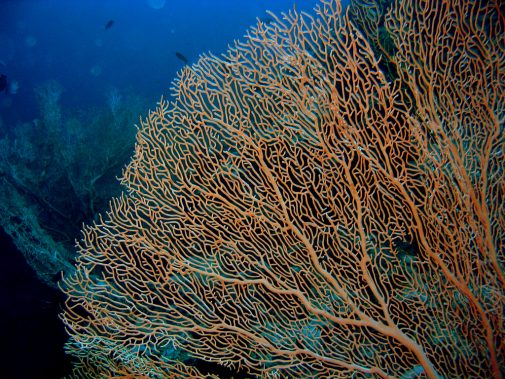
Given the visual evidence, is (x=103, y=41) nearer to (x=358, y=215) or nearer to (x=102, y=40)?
(x=102, y=40)

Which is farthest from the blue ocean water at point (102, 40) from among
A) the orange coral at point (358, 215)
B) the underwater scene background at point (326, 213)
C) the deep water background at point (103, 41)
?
the orange coral at point (358, 215)

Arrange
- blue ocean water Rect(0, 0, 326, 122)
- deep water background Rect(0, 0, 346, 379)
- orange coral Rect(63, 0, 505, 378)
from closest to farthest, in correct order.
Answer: orange coral Rect(63, 0, 505, 378)
deep water background Rect(0, 0, 346, 379)
blue ocean water Rect(0, 0, 326, 122)

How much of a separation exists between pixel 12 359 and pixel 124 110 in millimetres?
6278

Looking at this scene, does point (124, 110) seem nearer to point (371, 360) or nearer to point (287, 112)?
point (287, 112)

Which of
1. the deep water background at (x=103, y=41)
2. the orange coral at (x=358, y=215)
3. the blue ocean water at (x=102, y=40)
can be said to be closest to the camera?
the orange coral at (x=358, y=215)

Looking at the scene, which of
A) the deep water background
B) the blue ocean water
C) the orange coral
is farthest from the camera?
the blue ocean water

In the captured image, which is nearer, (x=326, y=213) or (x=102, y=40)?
(x=326, y=213)

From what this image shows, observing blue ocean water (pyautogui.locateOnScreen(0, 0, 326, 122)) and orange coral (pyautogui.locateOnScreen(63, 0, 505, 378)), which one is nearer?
orange coral (pyautogui.locateOnScreen(63, 0, 505, 378))

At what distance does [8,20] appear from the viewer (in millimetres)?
46844

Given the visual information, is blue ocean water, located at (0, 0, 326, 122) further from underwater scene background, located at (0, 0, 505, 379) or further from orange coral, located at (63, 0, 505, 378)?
orange coral, located at (63, 0, 505, 378)

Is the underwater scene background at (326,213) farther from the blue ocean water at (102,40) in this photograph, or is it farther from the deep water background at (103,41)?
the blue ocean water at (102,40)

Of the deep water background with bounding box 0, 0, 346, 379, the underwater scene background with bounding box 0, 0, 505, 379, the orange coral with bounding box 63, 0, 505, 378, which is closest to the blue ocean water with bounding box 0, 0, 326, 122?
the deep water background with bounding box 0, 0, 346, 379

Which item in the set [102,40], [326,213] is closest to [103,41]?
[102,40]

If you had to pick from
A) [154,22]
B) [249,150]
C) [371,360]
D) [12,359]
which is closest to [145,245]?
[249,150]
